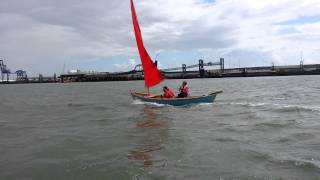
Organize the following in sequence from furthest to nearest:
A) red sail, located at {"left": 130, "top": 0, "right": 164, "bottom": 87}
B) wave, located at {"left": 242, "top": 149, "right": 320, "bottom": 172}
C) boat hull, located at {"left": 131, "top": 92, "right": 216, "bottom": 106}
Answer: red sail, located at {"left": 130, "top": 0, "right": 164, "bottom": 87}, boat hull, located at {"left": 131, "top": 92, "right": 216, "bottom": 106}, wave, located at {"left": 242, "top": 149, "right": 320, "bottom": 172}

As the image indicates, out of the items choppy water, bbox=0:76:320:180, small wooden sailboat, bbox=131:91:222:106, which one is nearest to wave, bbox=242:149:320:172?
choppy water, bbox=0:76:320:180

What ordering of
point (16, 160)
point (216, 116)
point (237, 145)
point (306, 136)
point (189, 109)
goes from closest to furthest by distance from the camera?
point (16, 160)
point (237, 145)
point (306, 136)
point (216, 116)
point (189, 109)

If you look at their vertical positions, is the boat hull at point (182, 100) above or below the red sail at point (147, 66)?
below

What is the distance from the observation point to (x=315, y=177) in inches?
461

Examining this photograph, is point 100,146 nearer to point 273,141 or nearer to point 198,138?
point 198,138

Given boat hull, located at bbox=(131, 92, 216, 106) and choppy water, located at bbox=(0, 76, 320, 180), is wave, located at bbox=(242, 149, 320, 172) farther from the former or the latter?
boat hull, located at bbox=(131, 92, 216, 106)

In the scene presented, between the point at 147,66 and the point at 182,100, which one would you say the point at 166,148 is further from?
the point at 147,66

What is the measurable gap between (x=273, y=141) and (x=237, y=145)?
176cm

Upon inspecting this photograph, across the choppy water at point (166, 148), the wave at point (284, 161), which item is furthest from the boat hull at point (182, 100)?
the wave at point (284, 161)

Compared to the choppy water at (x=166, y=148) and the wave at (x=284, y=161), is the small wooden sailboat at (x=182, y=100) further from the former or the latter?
the wave at (x=284, y=161)

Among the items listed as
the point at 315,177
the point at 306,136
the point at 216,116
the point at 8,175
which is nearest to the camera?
the point at 315,177

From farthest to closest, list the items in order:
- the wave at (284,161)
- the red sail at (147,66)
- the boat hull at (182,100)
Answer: the red sail at (147,66), the boat hull at (182,100), the wave at (284,161)

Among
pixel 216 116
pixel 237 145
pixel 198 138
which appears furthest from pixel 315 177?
pixel 216 116

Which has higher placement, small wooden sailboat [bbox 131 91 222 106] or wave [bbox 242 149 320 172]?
small wooden sailboat [bbox 131 91 222 106]
